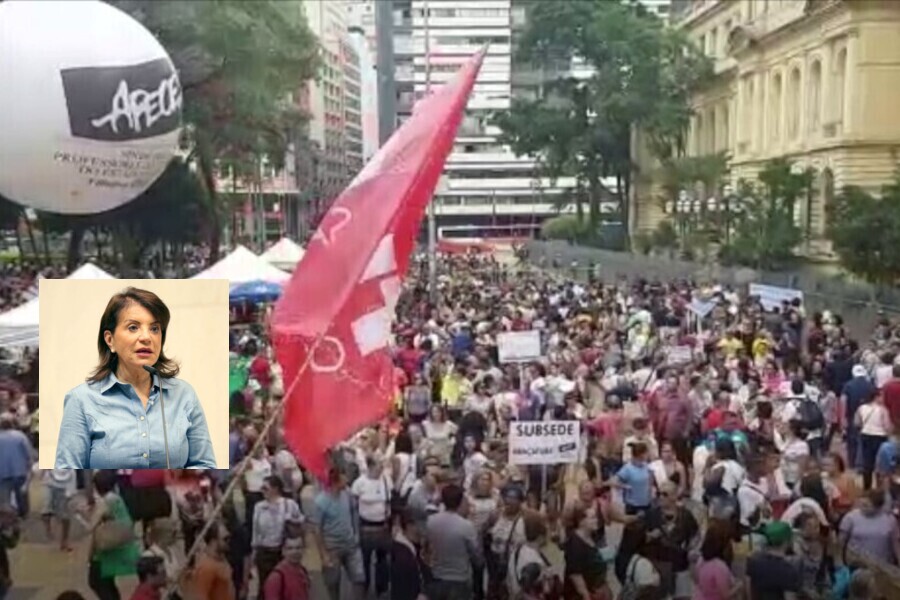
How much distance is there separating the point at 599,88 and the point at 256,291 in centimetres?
3674

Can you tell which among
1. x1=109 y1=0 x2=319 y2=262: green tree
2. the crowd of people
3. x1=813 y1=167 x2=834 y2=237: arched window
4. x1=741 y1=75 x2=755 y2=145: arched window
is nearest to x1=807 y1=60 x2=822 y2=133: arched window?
x1=813 y1=167 x2=834 y2=237: arched window

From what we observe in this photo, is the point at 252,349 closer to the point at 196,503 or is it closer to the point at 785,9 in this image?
the point at 196,503

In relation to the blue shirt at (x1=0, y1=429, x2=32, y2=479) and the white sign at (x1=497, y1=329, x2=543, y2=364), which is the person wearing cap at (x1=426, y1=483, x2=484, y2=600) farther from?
the white sign at (x1=497, y1=329, x2=543, y2=364)

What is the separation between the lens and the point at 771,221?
112ft

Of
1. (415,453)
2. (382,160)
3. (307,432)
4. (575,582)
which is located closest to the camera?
(307,432)

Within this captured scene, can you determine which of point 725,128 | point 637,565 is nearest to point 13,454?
point 637,565

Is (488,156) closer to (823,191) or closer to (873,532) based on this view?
(823,191)

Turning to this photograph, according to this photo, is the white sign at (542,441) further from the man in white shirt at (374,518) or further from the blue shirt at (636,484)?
the man in white shirt at (374,518)

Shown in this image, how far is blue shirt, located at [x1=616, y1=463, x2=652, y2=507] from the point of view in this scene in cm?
836

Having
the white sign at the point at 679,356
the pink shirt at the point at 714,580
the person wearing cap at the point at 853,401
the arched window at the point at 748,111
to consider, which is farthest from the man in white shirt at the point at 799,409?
the arched window at the point at 748,111

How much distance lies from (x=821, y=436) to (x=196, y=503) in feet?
17.2

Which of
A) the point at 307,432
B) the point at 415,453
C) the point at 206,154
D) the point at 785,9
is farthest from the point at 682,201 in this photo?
the point at 307,432

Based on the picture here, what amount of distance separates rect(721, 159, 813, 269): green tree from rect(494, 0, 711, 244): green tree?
1623 cm

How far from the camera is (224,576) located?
691 centimetres
